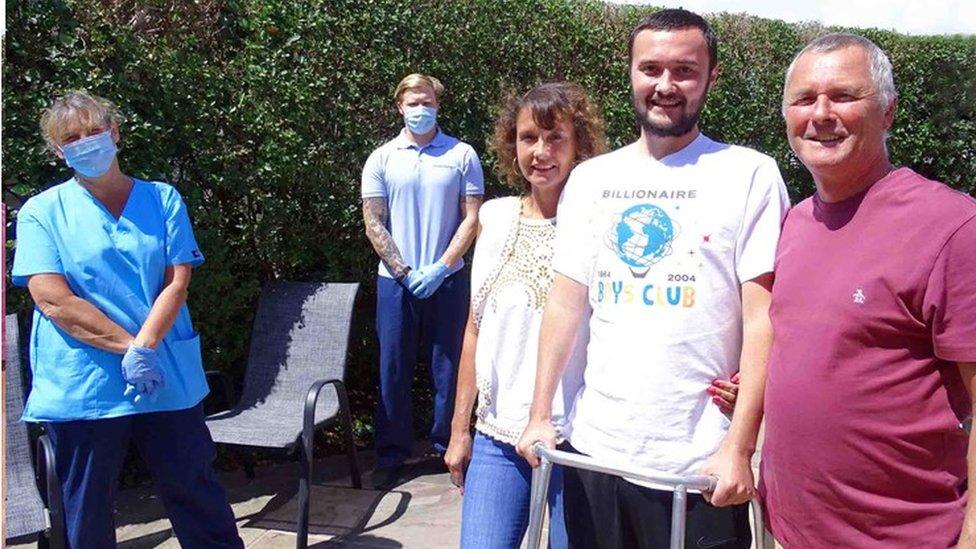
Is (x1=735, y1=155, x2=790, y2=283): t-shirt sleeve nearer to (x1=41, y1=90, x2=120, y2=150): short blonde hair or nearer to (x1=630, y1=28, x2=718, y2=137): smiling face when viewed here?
(x1=630, y1=28, x2=718, y2=137): smiling face

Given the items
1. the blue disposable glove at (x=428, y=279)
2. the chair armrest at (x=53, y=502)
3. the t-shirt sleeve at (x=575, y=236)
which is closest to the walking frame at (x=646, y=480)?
the t-shirt sleeve at (x=575, y=236)

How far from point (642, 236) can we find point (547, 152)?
0.61m

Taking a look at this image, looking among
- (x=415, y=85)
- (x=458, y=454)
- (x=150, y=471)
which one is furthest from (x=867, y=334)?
(x=415, y=85)

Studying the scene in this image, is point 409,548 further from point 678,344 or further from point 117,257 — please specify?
point 678,344

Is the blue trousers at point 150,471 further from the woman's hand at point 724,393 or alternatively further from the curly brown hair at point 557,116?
the woman's hand at point 724,393

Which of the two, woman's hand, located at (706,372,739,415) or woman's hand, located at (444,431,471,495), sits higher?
woman's hand, located at (706,372,739,415)

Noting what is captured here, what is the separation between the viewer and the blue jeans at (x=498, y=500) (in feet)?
8.72

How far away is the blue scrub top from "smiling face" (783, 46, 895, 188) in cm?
250

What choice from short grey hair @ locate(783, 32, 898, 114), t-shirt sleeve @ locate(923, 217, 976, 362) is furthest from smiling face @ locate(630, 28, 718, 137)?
t-shirt sleeve @ locate(923, 217, 976, 362)

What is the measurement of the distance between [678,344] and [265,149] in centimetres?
Result: 365

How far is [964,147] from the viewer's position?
9609mm

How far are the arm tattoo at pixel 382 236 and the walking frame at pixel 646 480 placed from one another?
289 centimetres

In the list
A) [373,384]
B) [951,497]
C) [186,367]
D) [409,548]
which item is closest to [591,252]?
[951,497]

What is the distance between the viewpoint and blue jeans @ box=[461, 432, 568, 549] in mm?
2658
